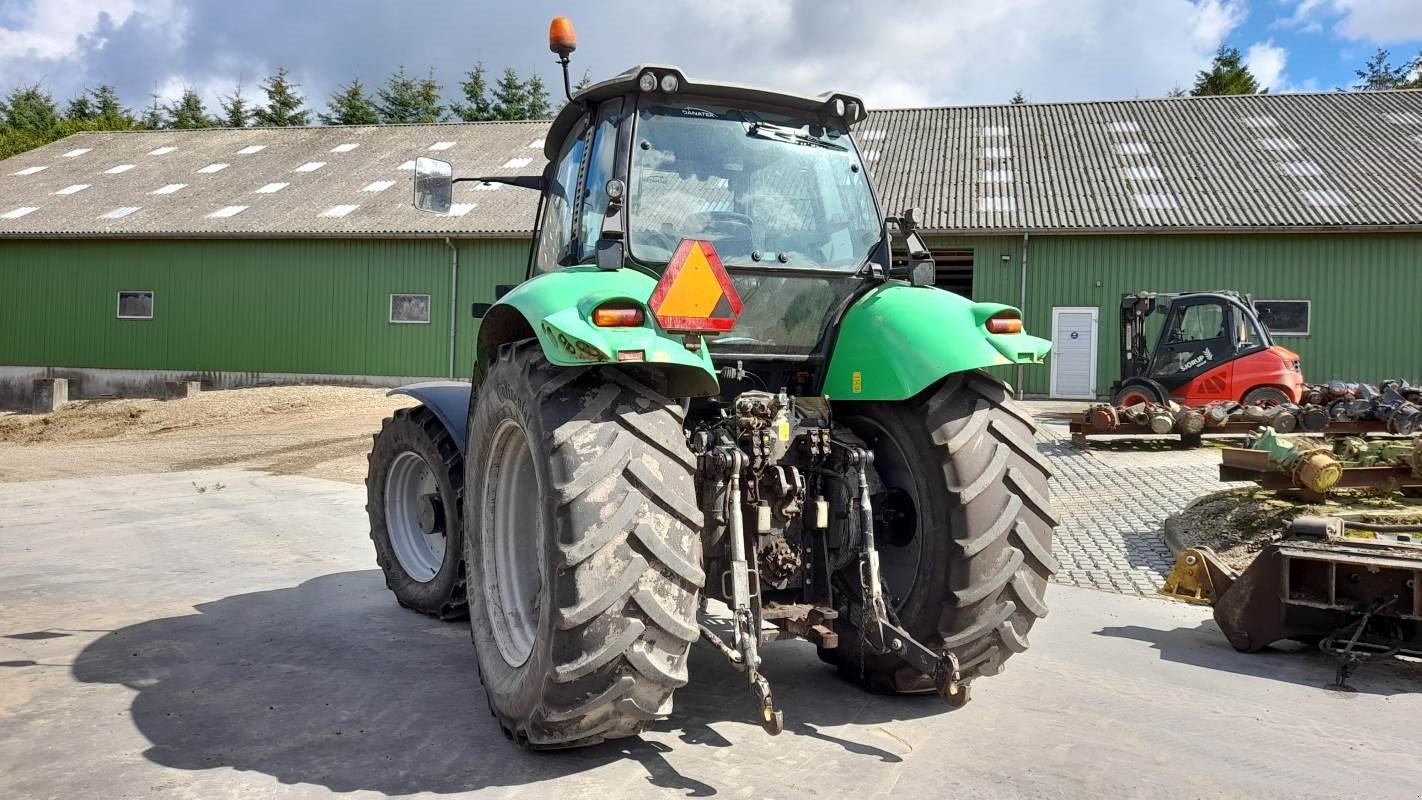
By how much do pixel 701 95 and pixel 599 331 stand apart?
1.48 meters

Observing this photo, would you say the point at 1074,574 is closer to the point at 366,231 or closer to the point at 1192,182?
the point at 1192,182

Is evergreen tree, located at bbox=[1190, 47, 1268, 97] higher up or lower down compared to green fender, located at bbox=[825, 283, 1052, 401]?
higher up

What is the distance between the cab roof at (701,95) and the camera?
14.2 ft

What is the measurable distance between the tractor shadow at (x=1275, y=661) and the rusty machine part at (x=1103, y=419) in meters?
8.07

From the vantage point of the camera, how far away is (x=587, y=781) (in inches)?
135

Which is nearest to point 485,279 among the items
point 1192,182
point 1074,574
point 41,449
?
point 41,449

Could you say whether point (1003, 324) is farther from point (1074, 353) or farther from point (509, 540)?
point (1074, 353)

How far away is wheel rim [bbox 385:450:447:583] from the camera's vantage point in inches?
247

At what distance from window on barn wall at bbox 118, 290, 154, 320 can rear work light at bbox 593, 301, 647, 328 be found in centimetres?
2708

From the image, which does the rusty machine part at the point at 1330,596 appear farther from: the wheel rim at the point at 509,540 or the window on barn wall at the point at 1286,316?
the window on barn wall at the point at 1286,316

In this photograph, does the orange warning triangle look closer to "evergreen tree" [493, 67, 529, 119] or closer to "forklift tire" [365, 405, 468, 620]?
"forklift tire" [365, 405, 468, 620]

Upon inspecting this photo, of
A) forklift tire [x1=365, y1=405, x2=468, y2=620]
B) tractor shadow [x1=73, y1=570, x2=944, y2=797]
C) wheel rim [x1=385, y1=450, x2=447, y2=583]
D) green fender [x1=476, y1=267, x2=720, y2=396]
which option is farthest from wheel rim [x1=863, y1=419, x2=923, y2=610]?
wheel rim [x1=385, y1=450, x2=447, y2=583]

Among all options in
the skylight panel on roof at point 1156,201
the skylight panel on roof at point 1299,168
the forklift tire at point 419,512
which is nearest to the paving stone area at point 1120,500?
the forklift tire at point 419,512

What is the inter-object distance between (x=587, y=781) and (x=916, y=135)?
2617 cm
